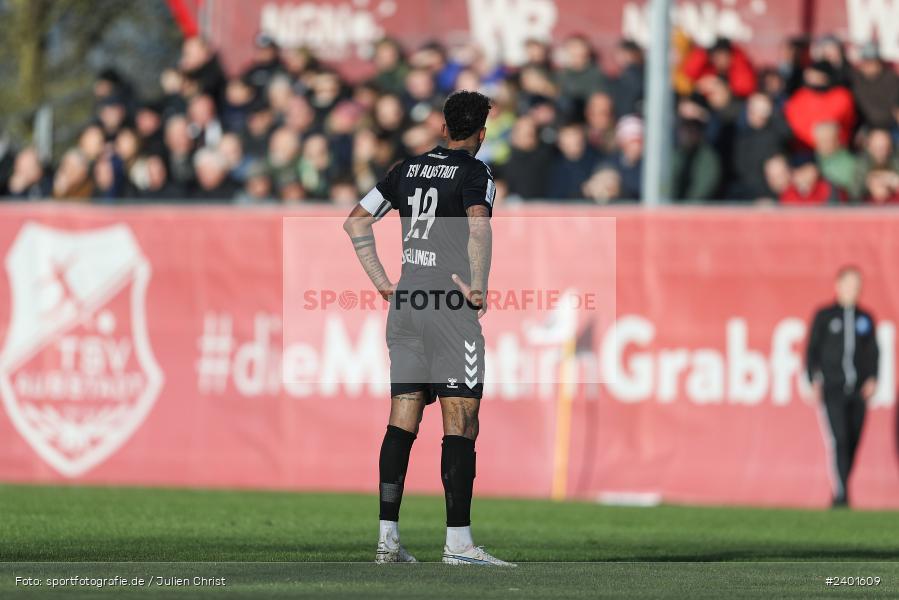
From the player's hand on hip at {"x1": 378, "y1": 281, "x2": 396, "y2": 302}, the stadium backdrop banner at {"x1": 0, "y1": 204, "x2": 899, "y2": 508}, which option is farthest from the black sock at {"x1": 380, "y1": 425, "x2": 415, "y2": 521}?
the stadium backdrop banner at {"x1": 0, "y1": 204, "x2": 899, "y2": 508}

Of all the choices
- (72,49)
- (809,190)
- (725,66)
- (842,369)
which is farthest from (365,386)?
(72,49)

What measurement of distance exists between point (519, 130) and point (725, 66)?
272 centimetres

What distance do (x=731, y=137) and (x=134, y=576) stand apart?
35.2 ft

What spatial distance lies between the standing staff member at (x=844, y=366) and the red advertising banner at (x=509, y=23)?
18.1 feet

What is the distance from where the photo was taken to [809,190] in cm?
1658

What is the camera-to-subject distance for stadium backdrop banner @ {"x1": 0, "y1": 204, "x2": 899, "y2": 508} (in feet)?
50.2

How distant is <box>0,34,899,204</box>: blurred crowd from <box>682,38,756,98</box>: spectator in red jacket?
2 centimetres

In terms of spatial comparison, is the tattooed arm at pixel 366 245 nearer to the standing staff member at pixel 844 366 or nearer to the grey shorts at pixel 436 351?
the grey shorts at pixel 436 351

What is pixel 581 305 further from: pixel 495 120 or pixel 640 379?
pixel 495 120

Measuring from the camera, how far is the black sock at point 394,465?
8766mm

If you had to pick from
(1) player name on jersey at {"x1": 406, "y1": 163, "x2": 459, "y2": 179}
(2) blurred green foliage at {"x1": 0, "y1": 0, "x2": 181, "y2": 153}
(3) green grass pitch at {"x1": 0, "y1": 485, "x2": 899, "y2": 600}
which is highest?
(2) blurred green foliage at {"x1": 0, "y1": 0, "x2": 181, "y2": 153}

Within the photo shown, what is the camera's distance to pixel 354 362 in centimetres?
1580

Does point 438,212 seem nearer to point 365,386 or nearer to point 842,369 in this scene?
point 365,386

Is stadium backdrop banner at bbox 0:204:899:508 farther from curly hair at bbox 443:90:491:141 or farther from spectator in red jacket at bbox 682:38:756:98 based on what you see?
curly hair at bbox 443:90:491:141
